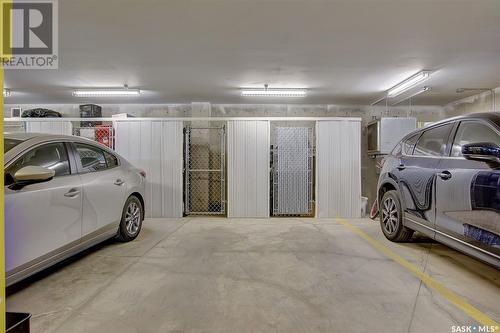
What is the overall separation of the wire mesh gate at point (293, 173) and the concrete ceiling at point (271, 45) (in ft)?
3.63

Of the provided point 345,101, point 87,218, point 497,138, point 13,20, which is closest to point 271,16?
point 497,138

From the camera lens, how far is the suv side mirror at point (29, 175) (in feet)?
7.34

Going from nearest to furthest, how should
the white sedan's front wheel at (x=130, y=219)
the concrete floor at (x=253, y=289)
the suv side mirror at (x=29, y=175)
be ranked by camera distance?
the concrete floor at (x=253, y=289) < the suv side mirror at (x=29, y=175) < the white sedan's front wheel at (x=130, y=219)

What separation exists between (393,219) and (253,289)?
266 cm

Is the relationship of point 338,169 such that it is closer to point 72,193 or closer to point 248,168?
point 248,168

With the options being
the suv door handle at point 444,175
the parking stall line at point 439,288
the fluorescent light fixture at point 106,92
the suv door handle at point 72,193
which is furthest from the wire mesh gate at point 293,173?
the suv door handle at point 72,193

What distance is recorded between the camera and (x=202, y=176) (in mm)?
6555

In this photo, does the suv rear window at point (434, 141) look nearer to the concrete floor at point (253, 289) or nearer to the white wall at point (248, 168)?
the concrete floor at point (253, 289)

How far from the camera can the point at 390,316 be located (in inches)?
86.0

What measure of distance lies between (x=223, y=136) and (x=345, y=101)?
332 centimetres

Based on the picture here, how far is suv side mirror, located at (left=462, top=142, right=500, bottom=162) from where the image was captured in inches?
94.0

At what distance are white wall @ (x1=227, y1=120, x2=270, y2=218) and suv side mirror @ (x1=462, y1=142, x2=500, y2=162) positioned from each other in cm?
387

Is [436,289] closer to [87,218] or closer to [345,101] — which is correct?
[87,218]
